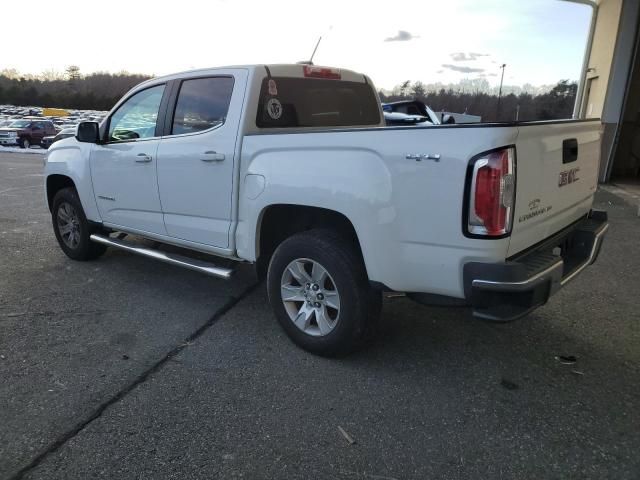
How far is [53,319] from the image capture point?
13.6 feet

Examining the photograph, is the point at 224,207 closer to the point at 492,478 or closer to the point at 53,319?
the point at 53,319

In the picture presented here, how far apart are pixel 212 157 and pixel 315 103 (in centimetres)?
110

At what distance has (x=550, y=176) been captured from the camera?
3.00 meters

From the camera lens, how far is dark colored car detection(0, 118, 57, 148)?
88.3 ft

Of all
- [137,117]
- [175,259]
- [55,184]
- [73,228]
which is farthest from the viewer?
[55,184]

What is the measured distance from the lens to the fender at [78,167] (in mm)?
5199

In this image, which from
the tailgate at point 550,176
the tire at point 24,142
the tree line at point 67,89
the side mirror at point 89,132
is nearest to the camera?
the tailgate at point 550,176

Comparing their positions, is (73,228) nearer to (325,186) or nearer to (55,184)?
(55,184)

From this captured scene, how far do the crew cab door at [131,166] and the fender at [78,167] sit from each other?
0.12 m

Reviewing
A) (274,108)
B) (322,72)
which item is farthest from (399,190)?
(322,72)

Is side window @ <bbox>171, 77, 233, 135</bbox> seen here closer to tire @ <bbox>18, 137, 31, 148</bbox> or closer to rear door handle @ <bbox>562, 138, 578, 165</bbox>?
rear door handle @ <bbox>562, 138, 578, 165</bbox>

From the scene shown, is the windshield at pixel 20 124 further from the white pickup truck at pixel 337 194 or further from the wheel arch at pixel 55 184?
the white pickup truck at pixel 337 194

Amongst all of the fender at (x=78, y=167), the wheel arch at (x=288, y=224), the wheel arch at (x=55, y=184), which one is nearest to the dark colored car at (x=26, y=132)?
the wheel arch at (x=55, y=184)

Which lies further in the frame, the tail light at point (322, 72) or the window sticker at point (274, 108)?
the tail light at point (322, 72)
